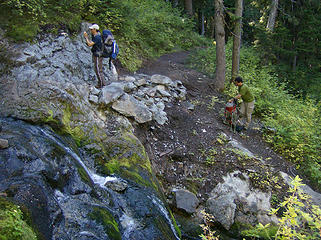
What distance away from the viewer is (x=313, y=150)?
332 inches

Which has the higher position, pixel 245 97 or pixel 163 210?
pixel 245 97

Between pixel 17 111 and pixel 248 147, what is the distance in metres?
7.15

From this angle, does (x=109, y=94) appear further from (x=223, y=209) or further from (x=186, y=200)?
(x=223, y=209)

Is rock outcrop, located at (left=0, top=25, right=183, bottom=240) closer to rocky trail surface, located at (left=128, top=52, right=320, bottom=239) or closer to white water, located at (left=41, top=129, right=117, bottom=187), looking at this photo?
white water, located at (left=41, top=129, right=117, bottom=187)

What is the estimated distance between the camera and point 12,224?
2.52 meters

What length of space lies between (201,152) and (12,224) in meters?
5.73

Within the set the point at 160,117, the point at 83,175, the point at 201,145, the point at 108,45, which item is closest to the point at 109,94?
the point at 108,45

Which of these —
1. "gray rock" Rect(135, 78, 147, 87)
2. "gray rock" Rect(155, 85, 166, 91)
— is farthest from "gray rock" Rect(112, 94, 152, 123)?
"gray rock" Rect(155, 85, 166, 91)

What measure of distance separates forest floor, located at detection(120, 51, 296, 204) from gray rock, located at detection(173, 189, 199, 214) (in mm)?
300

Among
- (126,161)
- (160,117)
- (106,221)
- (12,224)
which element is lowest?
(160,117)

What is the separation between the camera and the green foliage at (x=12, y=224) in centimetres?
241

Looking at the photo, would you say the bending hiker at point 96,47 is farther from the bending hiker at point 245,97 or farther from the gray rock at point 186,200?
the bending hiker at point 245,97

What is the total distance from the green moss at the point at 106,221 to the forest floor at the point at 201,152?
251cm

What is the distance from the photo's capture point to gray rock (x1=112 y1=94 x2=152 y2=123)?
22.9 ft
